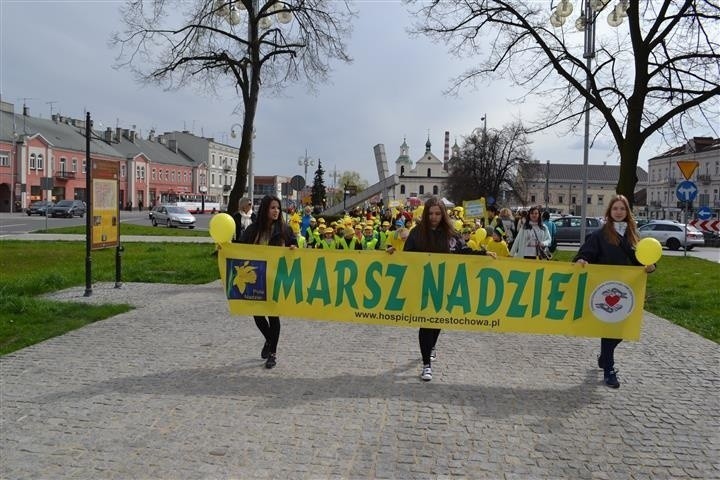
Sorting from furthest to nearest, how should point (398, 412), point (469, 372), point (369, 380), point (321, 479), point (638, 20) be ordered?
1. point (638, 20)
2. point (469, 372)
3. point (369, 380)
4. point (398, 412)
5. point (321, 479)

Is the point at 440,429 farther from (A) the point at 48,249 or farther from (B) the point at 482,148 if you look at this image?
(B) the point at 482,148

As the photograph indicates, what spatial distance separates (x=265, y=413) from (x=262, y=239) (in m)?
2.27

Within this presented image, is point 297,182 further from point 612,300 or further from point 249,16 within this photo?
point 612,300

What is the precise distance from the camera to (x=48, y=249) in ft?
68.7

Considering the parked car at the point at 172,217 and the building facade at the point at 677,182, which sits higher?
the building facade at the point at 677,182

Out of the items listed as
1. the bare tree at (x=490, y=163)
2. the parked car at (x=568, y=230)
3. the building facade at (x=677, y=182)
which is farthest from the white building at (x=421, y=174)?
the parked car at (x=568, y=230)

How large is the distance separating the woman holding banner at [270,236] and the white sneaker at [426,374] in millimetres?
1618

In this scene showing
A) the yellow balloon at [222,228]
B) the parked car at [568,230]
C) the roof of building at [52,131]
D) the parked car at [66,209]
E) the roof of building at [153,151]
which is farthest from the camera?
the roof of building at [153,151]

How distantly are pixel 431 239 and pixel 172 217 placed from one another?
3919 cm

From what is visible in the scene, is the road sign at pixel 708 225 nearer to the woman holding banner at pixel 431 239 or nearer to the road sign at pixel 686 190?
the road sign at pixel 686 190

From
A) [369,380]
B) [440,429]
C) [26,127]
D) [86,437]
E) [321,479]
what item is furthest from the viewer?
[26,127]

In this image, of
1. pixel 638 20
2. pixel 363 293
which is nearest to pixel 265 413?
pixel 363 293

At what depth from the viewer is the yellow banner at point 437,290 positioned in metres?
6.44

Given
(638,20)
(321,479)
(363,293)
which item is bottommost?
(321,479)
